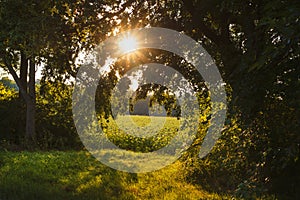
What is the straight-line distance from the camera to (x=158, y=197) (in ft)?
24.2

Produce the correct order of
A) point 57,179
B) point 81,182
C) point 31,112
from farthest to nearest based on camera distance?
point 31,112, point 57,179, point 81,182

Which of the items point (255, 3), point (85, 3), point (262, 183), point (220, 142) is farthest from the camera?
point (85, 3)

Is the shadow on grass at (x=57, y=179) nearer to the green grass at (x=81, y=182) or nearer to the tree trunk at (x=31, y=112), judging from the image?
the green grass at (x=81, y=182)

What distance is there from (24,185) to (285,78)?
5.85m

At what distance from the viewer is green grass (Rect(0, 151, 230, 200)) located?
7238 mm

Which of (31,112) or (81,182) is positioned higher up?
(31,112)

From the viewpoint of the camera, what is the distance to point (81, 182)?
8.38 m

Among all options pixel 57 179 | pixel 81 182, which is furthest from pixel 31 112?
pixel 81 182

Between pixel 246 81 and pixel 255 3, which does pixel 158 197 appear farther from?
pixel 255 3

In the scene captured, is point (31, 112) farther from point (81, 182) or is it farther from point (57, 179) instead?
point (81, 182)

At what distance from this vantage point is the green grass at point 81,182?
23.7 ft

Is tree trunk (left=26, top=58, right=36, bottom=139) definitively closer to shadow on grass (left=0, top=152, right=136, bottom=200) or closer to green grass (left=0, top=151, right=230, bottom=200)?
shadow on grass (left=0, top=152, right=136, bottom=200)

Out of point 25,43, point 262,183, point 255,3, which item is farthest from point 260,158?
point 25,43

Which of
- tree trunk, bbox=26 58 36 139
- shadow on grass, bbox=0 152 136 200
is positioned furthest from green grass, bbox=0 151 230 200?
tree trunk, bbox=26 58 36 139
